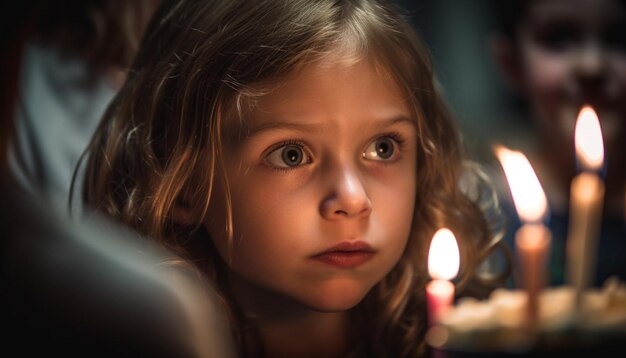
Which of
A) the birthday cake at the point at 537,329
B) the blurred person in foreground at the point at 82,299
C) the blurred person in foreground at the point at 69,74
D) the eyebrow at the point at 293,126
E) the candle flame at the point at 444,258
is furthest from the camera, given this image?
the blurred person in foreground at the point at 69,74

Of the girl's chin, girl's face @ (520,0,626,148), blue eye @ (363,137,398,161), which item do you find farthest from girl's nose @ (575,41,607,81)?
the girl's chin

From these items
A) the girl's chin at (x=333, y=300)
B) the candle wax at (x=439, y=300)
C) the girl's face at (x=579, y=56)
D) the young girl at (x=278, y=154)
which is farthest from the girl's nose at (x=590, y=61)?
the candle wax at (x=439, y=300)

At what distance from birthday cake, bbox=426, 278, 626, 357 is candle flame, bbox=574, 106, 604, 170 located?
A: 0.13 meters

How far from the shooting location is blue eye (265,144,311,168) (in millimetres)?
973

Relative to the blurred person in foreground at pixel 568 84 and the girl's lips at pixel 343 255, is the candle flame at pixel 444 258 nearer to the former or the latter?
the girl's lips at pixel 343 255

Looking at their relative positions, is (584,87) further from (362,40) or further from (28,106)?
(28,106)

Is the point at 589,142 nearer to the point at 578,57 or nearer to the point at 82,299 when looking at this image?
the point at 82,299

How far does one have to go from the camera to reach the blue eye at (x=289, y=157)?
0.97 m

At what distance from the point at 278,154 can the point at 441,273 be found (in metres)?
0.24

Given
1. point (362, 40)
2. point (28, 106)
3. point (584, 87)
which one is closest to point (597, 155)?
point (362, 40)

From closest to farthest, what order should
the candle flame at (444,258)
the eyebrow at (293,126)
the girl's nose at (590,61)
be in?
the candle flame at (444,258)
the eyebrow at (293,126)
the girl's nose at (590,61)

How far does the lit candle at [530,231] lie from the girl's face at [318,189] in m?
0.15

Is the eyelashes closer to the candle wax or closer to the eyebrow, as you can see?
the eyebrow

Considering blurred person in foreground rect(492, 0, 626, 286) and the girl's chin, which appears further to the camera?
blurred person in foreground rect(492, 0, 626, 286)
